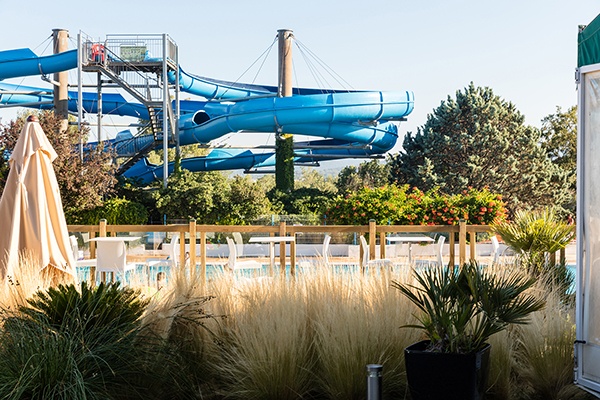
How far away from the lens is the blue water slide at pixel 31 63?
90.4 ft

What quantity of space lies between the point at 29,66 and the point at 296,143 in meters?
10.2

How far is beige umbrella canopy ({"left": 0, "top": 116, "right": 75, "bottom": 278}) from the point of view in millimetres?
8102

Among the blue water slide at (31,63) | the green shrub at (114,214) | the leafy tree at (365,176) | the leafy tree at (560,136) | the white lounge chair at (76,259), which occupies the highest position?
the blue water slide at (31,63)

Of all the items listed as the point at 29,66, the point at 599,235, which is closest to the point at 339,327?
the point at 599,235

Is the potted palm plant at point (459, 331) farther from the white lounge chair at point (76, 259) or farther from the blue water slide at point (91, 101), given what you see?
the blue water slide at point (91, 101)

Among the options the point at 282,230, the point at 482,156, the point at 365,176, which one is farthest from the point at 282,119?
the point at 282,230

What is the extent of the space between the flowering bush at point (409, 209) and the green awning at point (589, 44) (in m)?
15.7

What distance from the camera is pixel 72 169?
22656mm

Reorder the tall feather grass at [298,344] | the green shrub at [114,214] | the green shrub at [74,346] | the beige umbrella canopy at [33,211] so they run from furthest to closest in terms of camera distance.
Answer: the green shrub at [114,214] < the beige umbrella canopy at [33,211] < the tall feather grass at [298,344] < the green shrub at [74,346]

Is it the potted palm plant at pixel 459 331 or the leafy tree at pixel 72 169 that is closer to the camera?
the potted palm plant at pixel 459 331

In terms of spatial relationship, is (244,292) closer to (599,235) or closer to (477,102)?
(599,235)

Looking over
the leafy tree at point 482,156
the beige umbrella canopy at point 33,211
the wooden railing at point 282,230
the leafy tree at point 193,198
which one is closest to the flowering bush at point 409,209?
the leafy tree at point 193,198

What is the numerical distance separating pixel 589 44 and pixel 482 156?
1009 inches

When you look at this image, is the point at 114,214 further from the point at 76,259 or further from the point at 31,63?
the point at 76,259
